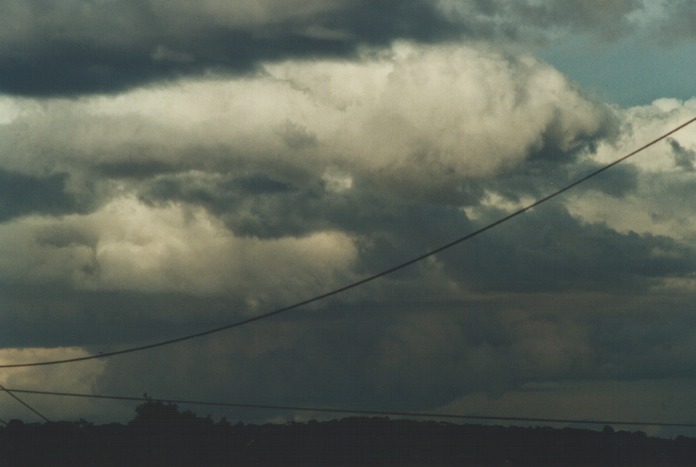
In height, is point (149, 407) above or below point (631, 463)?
above

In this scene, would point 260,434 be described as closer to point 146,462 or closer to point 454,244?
point 146,462

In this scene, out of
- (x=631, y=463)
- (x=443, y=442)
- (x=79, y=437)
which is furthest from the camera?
(x=443, y=442)

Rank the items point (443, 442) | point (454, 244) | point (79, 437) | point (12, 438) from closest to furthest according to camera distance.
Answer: point (454, 244) → point (12, 438) → point (79, 437) → point (443, 442)

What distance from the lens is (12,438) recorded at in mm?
43188

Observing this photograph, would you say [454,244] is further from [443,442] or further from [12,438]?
[443,442]

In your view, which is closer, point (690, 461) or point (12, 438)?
point (12, 438)

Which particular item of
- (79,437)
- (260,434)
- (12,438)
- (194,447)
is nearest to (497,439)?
(260,434)

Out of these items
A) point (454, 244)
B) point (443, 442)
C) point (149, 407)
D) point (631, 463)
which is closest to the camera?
point (454, 244)

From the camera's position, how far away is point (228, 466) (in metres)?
53.9

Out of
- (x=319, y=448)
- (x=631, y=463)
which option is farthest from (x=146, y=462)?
(x=631, y=463)

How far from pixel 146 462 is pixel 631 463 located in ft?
82.2

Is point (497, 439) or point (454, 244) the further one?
point (497, 439)

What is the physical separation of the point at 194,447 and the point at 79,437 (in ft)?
31.7

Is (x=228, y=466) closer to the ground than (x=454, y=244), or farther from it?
closer to the ground
